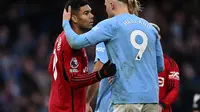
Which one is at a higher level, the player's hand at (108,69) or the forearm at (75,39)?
the forearm at (75,39)

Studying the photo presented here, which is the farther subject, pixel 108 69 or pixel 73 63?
pixel 73 63

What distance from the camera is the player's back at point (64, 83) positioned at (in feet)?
28.2

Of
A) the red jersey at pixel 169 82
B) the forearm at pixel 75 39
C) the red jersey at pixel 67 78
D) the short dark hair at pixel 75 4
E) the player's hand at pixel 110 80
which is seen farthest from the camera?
the red jersey at pixel 169 82

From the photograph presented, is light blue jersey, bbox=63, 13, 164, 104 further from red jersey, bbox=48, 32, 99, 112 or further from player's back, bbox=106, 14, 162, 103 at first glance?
red jersey, bbox=48, 32, 99, 112

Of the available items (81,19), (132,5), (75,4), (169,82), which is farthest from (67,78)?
(169,82)

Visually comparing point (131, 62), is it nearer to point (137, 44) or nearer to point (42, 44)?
point (137, 44)

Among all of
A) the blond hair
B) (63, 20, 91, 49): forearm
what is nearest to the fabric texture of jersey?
(63, 20, 91, 49): forearm

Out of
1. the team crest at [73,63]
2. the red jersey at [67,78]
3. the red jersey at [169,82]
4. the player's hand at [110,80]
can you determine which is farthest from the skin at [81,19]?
the red jersey at [169,82]

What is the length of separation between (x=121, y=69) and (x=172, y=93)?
67.4 inches

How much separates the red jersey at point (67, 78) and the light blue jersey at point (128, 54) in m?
0.38

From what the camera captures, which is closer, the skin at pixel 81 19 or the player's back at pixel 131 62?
the player's back at pixel 131 62

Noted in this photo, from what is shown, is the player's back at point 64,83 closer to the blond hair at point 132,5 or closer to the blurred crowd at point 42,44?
the blond hair at point 132,5

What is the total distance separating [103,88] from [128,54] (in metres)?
0.95

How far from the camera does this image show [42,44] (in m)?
17.7
